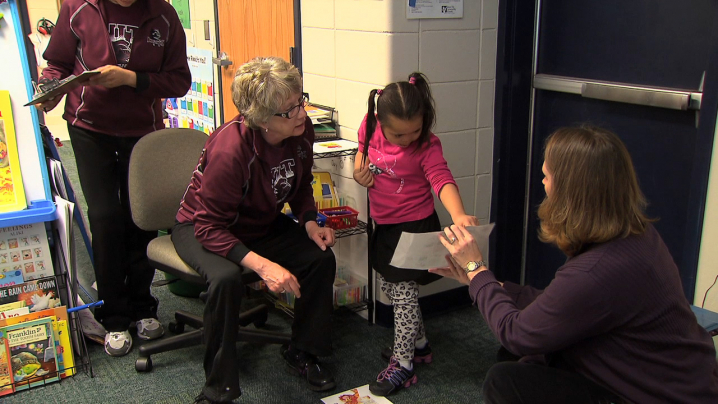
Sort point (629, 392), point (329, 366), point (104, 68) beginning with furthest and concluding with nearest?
point (329, 366) → point (104, 68) → point (629, 392)

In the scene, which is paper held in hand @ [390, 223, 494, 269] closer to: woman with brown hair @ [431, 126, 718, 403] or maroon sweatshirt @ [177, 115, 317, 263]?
woman with brown hair @ [431, 126, 718, 403]

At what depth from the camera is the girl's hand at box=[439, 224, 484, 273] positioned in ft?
5.32

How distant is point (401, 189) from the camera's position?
7.41ft

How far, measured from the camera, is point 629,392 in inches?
53.8

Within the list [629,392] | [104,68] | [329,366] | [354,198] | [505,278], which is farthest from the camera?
[505,278]

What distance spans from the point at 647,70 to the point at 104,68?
6.10 ft

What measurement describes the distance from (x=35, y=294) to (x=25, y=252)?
0.50 feet

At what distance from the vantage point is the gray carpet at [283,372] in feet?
7.06

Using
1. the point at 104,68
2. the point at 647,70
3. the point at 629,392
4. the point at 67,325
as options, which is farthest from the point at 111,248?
the point at 647,70

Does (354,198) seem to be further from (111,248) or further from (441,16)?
(111,248)

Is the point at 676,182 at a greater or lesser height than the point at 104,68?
lesser

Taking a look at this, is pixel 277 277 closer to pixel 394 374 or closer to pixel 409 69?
pixel 394 374

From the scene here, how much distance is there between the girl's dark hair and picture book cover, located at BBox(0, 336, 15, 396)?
1456 mm

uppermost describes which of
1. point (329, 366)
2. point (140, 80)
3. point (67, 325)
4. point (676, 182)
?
point (140, 80)
